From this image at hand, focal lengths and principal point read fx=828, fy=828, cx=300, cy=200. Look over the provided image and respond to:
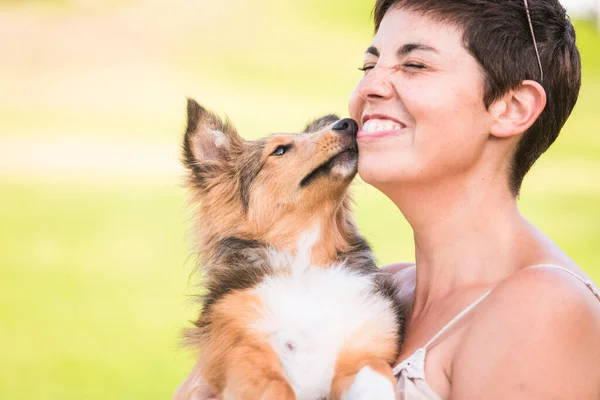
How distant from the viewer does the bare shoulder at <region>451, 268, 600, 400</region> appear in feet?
6.24

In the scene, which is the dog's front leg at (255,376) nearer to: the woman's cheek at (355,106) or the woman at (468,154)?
the woman at (468,154)

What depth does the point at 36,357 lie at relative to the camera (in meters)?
7.47

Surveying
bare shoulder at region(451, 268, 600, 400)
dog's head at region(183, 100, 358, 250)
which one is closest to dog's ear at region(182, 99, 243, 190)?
dog's head at region(183, 100, 358, 250)

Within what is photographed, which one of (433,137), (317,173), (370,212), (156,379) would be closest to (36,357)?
(156,379)

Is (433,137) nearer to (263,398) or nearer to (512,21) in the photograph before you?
(512,21)

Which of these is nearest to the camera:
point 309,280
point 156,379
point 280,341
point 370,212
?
point 280,341

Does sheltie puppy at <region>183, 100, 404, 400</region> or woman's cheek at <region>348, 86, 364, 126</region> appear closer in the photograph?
sheltie puppy at <region>183, 100, 404, 400</region>

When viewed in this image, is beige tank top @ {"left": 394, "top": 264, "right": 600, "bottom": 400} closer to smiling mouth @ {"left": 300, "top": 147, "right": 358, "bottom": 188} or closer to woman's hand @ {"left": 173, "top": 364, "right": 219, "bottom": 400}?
woman's hand @ {"left": 173, "top": 364, "right": 219, "bottom": 400}

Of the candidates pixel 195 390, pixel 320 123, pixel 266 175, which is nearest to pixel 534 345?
pixel 195 390

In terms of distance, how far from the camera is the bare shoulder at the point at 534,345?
1.90m

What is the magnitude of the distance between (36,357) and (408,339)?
5.80 m

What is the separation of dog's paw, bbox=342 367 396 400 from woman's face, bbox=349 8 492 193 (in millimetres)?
525

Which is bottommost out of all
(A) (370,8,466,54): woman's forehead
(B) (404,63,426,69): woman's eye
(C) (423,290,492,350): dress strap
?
(C) (423,290,492,350): dress strap

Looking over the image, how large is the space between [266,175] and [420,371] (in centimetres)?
107
